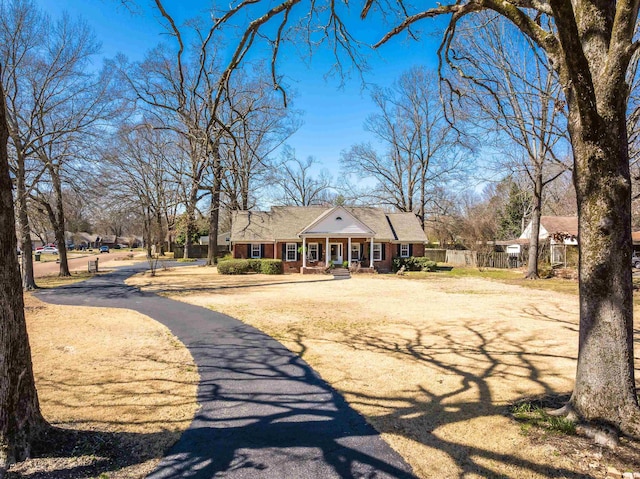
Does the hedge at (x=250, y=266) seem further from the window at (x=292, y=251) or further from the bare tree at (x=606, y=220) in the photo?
the bare tree at (x=606, y=220)

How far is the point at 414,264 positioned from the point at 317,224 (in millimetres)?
8538

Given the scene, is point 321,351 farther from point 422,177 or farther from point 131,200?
point 131,200

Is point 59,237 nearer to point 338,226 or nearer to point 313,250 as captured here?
point 313,250

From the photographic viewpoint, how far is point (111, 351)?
7.34 metres

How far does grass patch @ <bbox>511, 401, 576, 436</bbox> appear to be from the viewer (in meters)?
3.84

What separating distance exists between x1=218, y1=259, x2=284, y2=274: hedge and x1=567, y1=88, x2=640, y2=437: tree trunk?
76.4ft

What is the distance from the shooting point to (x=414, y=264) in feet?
96.9

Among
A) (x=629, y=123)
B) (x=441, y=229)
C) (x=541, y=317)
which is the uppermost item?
(x=629, y=123)

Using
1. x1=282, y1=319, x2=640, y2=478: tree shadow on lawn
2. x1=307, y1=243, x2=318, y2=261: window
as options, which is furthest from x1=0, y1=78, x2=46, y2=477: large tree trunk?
x1=307, y1=243, x2=318, y2=261: window

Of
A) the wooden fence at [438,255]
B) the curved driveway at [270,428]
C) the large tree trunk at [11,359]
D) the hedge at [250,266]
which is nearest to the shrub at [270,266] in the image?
the hedge at [250,266]

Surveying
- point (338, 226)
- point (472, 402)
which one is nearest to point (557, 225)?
point (338, 226)

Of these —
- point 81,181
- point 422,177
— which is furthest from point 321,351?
point 422,177

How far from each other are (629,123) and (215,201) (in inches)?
1127

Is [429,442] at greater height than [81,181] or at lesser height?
lesser
